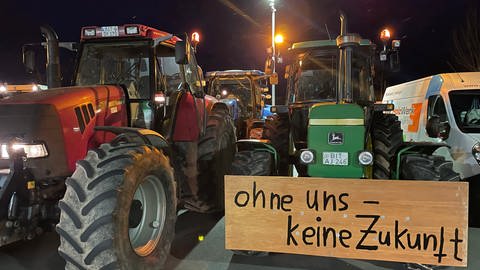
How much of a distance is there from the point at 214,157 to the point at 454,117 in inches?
184

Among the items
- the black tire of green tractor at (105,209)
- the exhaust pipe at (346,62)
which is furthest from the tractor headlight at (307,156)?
the black tire of green tractor at (105,209)

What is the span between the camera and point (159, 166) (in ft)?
13.3

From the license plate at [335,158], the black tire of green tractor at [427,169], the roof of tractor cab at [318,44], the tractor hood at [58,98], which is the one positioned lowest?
the black tire of green tractor at [427,169]


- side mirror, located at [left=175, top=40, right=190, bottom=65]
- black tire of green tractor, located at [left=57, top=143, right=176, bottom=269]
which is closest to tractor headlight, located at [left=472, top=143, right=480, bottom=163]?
side mirror, located at [left=175, top=40, right=190, bottom=65]

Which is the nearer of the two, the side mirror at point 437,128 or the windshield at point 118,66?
the windshield at point 118,66

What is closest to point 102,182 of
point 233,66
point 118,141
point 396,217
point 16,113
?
point 118,141

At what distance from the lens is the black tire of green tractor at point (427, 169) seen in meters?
4.31

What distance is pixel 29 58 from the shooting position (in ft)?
16.8

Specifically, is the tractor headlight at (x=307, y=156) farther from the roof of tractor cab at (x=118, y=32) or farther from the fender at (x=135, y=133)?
the roof of tractor cab at (x=118, y=32)

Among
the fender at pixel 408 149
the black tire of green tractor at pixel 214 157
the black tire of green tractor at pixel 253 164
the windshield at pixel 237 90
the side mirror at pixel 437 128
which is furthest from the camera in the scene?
the windshield at pixel 237 90

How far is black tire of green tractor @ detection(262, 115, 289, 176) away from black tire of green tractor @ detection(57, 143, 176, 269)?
1.98 m

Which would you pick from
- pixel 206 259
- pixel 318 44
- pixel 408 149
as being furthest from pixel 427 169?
pixel 318 44

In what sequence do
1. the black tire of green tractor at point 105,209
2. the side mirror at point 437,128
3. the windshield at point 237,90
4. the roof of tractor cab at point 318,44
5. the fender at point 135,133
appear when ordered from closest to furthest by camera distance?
the black tire of green tractor at point 105,209
the fender at point 135,133
the roof of tractor cab at point 318,44
the side mirror at point 437,128
the windshield at point 237,90

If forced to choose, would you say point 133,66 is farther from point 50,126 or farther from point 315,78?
point 315,78
